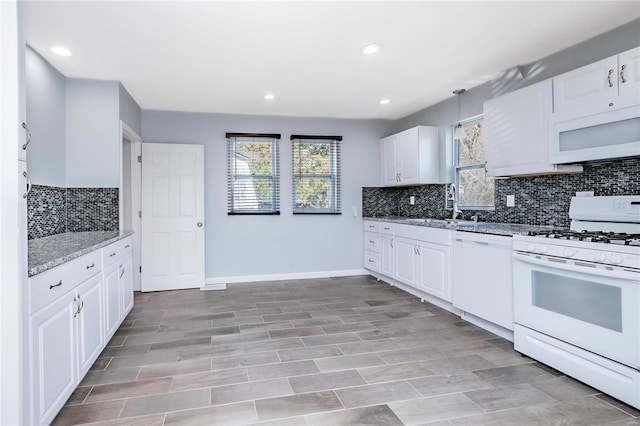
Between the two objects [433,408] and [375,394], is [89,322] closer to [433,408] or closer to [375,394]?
[375,394]

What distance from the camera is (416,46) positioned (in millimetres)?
3135

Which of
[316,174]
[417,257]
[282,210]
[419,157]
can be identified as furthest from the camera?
[316,174]

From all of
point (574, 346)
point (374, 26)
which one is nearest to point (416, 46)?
point (374, 26)

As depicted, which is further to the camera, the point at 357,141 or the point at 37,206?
the point at 357,141

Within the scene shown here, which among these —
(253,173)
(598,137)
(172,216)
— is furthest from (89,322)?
(598,137)

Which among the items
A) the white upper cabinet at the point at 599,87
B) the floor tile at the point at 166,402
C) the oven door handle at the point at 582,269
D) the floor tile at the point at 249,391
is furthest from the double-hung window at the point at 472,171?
the floor tile at the point at 166,402

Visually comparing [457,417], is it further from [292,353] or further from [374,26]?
[374,26]

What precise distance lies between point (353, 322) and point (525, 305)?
59.6 inches

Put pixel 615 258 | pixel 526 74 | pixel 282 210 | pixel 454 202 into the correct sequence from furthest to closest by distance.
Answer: pixel 282 210
pixel 454 202
pixel 526 74
pixel 615 258

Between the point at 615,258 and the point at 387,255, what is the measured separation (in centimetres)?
309

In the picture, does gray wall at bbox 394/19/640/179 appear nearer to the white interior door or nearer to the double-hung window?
the double-hung window

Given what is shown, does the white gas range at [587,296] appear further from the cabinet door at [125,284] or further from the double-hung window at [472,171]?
the cabinet door at [125,284]

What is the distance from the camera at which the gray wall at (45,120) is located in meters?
3.04

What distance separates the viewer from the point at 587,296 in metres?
2.31
